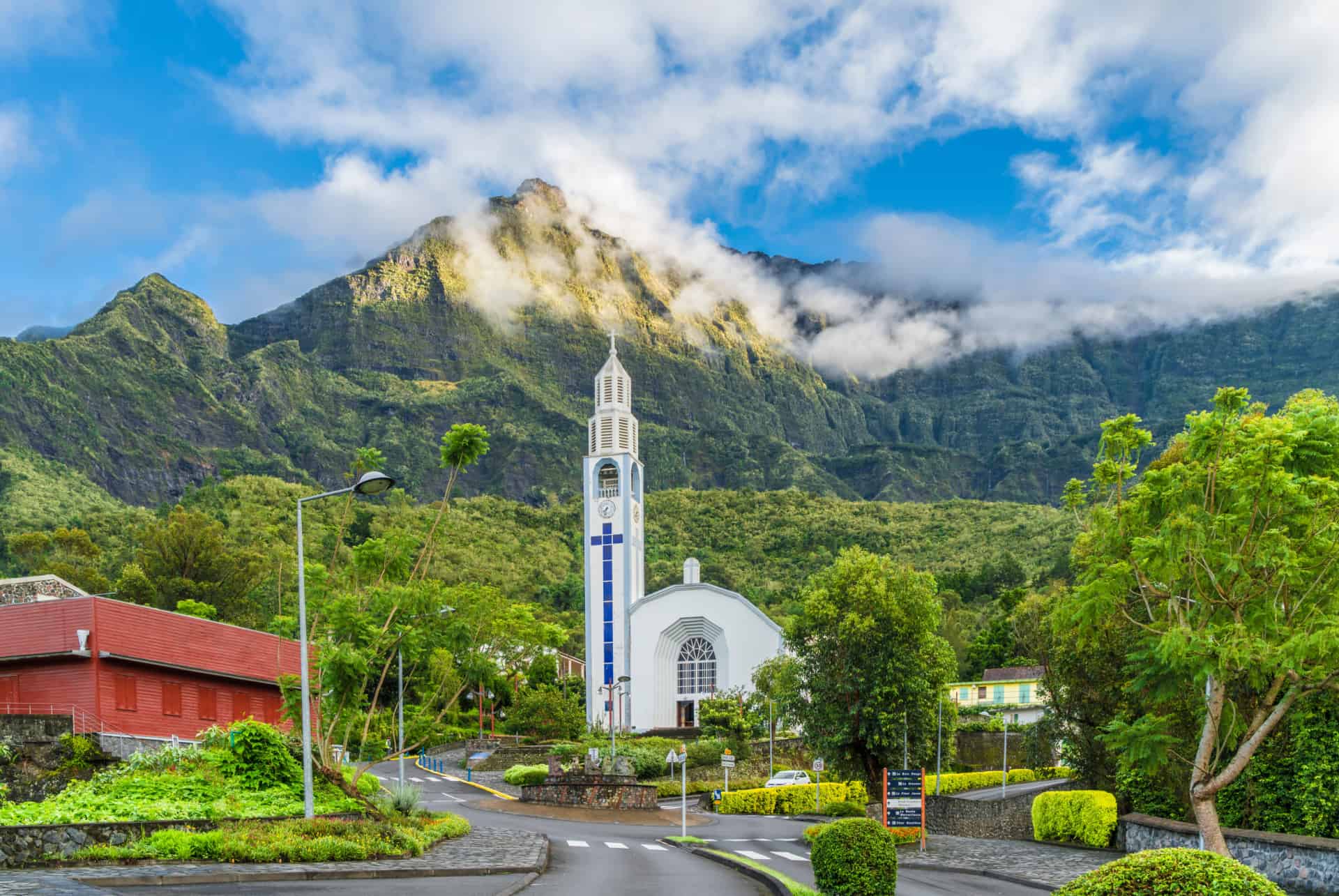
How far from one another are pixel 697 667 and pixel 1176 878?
62.6 m

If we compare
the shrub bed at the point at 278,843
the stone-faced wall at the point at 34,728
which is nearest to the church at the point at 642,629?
the stone-faced wall at the point at 34,728

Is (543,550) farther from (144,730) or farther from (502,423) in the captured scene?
(144,730)

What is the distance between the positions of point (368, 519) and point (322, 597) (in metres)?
82.2

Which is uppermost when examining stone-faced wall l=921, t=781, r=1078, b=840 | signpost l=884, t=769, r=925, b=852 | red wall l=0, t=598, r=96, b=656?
red wall l=0, t=598, r=96, b=656

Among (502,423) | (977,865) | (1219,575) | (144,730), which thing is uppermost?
(502,423)

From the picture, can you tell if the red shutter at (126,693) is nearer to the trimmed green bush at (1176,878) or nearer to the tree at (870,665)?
the tree at (870,665)

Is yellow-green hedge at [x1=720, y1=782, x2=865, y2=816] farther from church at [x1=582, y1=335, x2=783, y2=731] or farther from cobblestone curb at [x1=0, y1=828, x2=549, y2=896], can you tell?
church at [x1=582, y1=335, x2=783, y2=731]

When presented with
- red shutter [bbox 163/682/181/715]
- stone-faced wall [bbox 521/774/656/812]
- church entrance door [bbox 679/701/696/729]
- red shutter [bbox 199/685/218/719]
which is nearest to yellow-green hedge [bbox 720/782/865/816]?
stone-faced wall [bbox 521/774/656/812]

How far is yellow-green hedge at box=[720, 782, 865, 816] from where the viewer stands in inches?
1534

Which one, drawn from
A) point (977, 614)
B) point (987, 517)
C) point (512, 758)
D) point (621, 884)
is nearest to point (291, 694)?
point (621, 884)

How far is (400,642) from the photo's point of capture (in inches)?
899

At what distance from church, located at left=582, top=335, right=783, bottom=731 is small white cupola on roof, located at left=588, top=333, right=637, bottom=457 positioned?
610 millimetres

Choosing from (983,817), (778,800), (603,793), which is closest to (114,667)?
(603,793)

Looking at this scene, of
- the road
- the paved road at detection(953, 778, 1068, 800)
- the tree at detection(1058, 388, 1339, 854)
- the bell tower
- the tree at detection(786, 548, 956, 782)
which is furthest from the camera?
the bell tower
